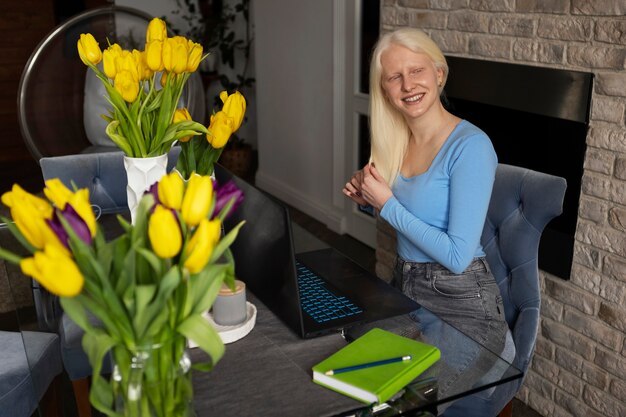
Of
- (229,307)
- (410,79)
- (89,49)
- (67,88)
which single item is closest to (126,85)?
(89,49)

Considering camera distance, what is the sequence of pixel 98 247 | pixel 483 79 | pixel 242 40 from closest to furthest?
pixel 98 247
pixel 483 79
pixel 242 40

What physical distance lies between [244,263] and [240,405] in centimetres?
46

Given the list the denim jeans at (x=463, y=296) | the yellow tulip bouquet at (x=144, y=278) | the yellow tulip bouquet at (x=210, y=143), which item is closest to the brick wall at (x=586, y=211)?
the denim jeans at (x=463, y=296)

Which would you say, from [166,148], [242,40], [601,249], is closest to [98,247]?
[166,148]

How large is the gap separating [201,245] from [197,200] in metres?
0.06

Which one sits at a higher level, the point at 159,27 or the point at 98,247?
the point at 159,27

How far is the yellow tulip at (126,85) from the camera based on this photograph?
1481 mm

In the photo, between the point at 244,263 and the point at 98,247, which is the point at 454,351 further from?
the point at 98,247

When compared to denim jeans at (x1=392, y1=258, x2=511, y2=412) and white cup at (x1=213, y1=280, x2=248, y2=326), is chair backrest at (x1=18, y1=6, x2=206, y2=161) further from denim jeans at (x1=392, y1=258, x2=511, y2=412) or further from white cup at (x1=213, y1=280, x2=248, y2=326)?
white cup at (x1=213, y1=280, x2=248, y2=326)

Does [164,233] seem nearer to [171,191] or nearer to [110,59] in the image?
[171,191]

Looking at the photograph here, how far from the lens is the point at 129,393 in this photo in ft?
3.14

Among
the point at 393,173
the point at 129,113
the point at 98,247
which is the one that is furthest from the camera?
the point at 393,173

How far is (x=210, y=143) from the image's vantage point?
161 centimetres

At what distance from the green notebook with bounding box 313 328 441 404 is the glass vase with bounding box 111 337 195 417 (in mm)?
306
